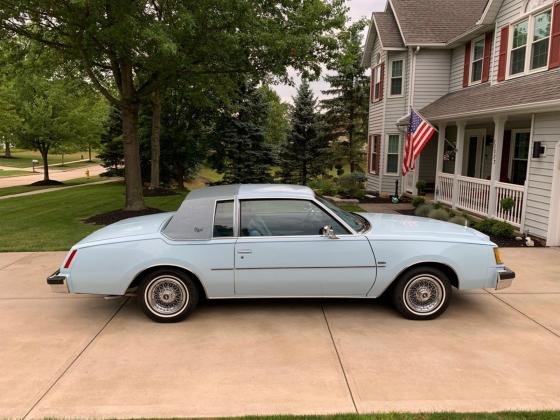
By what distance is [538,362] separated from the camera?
14.2 feet

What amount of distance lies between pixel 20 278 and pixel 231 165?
63.6 feet

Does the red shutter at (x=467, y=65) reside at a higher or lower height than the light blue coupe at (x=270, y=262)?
higher

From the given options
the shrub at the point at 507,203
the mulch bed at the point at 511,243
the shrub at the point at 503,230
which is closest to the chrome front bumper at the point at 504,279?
the mulch bed at the point at 511,243

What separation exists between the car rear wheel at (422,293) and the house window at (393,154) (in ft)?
46.4

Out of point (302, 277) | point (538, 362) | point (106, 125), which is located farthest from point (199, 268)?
point (106, 125)

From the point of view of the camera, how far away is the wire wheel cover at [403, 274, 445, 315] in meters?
5.31

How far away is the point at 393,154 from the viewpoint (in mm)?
19062

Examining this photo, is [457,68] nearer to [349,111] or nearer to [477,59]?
Result: [477,59]

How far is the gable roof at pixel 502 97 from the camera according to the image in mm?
9523

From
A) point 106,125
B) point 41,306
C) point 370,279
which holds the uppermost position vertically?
point 106,125

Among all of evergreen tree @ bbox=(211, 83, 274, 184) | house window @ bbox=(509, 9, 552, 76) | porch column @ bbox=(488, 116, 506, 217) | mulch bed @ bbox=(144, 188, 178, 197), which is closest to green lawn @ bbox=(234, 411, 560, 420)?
porch column @ bbox=(488, 116, 506, 217)

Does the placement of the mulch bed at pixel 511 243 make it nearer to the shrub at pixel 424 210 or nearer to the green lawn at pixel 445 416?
the shrub at pixel 424 210

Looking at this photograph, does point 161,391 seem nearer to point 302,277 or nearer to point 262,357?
point 262,357

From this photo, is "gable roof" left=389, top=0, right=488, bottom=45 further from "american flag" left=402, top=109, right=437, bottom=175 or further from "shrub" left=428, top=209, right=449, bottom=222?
"shrub" left=428, top=209, right=449, bottom=222
